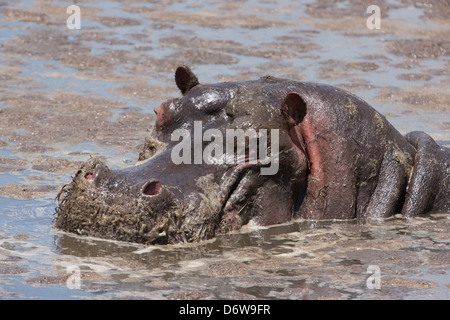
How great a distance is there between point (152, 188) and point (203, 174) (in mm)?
460

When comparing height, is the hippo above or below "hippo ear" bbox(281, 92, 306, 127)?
below

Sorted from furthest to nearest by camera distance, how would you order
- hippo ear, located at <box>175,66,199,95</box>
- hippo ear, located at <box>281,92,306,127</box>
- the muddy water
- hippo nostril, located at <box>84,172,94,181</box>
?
1. hippo ear, located at <box>175,66,199,95</box>
2. hippo ear, located at <box>281,92,306,127</box>
3. hippo nostril, located at <box>84,172,94,181</box>
4. the muddy water

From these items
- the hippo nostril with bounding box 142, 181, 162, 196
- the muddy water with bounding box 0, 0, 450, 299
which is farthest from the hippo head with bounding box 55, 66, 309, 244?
the muddy water with bounding box 0, 0, 450, 299

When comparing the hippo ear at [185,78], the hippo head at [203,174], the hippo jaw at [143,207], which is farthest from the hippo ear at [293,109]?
the hippo ear at [185,78]

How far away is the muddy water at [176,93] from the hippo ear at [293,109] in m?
0.83

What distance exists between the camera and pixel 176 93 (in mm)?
12984

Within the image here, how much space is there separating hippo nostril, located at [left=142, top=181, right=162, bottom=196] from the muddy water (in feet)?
1.42

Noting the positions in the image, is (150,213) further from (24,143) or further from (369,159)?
(24,143)

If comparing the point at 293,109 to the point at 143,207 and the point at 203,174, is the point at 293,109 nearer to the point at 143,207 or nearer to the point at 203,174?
the point at 203,174

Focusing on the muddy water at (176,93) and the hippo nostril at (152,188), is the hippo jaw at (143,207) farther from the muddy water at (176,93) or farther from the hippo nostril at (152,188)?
the muddy water at (176,93)

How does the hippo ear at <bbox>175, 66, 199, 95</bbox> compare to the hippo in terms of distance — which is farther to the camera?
the hippo ear at <bbox>175, 66, 199, 95</bbox>

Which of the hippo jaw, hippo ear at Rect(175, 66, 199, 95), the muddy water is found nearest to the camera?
the muddy water

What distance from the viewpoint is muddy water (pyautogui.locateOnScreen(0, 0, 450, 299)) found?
632cm

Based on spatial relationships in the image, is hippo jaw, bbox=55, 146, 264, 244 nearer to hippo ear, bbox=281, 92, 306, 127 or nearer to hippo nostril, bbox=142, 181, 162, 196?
hippo nostril, bbox=142, 181, 162, 196
